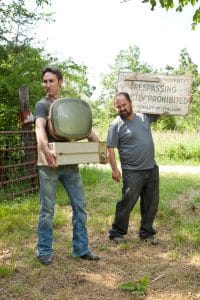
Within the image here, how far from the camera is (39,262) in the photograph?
16.1ft

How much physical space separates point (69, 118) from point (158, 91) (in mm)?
2395

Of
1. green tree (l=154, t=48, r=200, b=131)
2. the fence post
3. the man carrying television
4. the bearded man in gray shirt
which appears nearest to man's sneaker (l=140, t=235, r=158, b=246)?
the bearded man in gray shirt

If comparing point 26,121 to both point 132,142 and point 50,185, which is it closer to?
point 132,142

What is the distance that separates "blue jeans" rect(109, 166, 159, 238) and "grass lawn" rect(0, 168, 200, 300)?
0.21 m

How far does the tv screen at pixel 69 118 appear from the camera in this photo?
4395 mm

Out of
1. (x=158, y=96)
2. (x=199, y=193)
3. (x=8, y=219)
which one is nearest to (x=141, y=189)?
(x=158, y=96)

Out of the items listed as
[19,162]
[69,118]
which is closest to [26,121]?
[19,162]

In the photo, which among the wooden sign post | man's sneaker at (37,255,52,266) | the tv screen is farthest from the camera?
the wooden sign post

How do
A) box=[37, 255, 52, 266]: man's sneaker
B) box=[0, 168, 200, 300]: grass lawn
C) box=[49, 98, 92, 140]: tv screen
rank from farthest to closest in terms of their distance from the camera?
1. box=[37, 255, 52, 266]: man's sneaker
2. box=[49, 98, 92, 140]: tv screen
3. box=[0, 168, 200, 300]: grass lawn

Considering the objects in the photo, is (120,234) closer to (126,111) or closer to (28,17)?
(126,111)

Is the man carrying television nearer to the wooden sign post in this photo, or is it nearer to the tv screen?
the tv screen

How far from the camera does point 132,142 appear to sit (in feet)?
18.4

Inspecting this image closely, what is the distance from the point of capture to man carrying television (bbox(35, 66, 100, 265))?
181 inches

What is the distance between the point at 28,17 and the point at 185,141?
1013 centimetres
